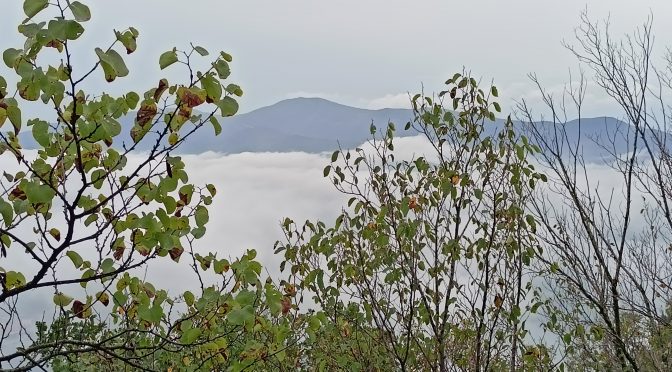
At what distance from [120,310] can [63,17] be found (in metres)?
1.88

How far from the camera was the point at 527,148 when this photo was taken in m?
4.50

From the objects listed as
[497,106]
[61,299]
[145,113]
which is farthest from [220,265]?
[497,106]

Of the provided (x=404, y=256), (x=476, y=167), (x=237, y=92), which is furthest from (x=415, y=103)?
(x=237, y=92)

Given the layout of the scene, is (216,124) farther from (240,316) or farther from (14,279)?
(14,279)

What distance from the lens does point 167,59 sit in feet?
7.54

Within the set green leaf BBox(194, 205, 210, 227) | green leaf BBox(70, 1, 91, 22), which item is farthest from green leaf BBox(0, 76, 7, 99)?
green leaf BBox(194, 205, 210, 227)

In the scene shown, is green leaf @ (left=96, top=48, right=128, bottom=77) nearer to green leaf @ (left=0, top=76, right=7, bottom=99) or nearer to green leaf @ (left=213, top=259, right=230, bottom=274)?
green leaf @ (left=0, top=76, right=7, bottom=99)

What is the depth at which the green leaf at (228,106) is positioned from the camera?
2412 mm

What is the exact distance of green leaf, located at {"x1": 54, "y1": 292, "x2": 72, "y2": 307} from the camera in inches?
117

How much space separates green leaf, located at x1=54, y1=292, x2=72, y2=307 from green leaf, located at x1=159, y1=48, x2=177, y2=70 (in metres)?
1.34

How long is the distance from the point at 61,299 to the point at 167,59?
1376 mm

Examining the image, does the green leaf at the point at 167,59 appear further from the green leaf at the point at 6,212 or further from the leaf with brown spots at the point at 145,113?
the green leaf at the point at 6,212

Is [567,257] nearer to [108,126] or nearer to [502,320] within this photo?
[502,320]

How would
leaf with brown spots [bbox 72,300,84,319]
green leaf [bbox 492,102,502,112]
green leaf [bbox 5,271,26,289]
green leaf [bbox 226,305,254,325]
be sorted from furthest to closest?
green leaf [bbox 492,102,502,112], leaf with brown spots [bbox 72,300,84,319], green leaf [bbox 5,271,26,289], green leaf [bbox 226,305,254,325]
